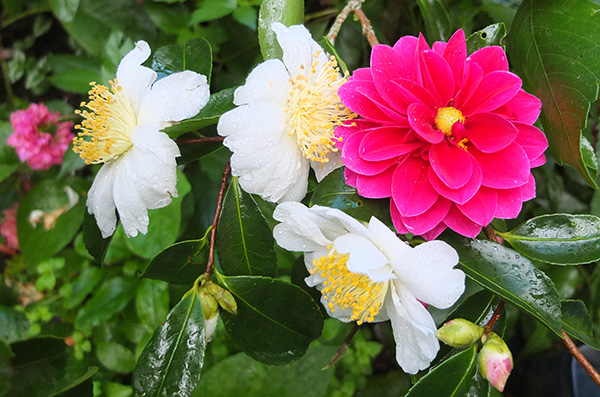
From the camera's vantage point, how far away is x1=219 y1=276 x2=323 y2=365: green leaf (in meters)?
0.56

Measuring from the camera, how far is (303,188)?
1.77ft

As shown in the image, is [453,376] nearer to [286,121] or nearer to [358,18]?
[286,121]

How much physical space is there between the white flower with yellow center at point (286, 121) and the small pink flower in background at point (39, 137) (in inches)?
36.1

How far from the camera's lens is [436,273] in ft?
1.45

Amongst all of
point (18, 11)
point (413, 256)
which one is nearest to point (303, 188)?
point (413, 256)

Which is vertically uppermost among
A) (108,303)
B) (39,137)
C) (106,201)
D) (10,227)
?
(106,201)

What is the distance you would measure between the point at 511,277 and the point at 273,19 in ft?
1.31

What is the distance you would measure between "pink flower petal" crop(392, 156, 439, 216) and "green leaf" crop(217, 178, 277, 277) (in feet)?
0.64

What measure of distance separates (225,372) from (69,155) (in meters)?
0.60

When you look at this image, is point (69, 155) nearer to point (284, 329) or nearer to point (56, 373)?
point (56, 373)

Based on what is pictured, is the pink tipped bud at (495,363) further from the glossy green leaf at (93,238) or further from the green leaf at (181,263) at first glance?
the glossy green leaf at (93,238)

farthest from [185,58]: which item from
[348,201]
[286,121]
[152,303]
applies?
[152,303]

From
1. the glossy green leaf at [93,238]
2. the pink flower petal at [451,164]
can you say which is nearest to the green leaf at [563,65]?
the pink flower petal at [451,164]

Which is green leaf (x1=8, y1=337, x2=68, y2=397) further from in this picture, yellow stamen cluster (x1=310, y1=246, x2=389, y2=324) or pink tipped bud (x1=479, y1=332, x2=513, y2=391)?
pink tipped bud (x1=479, y1=332, x2=513, y2=391)
